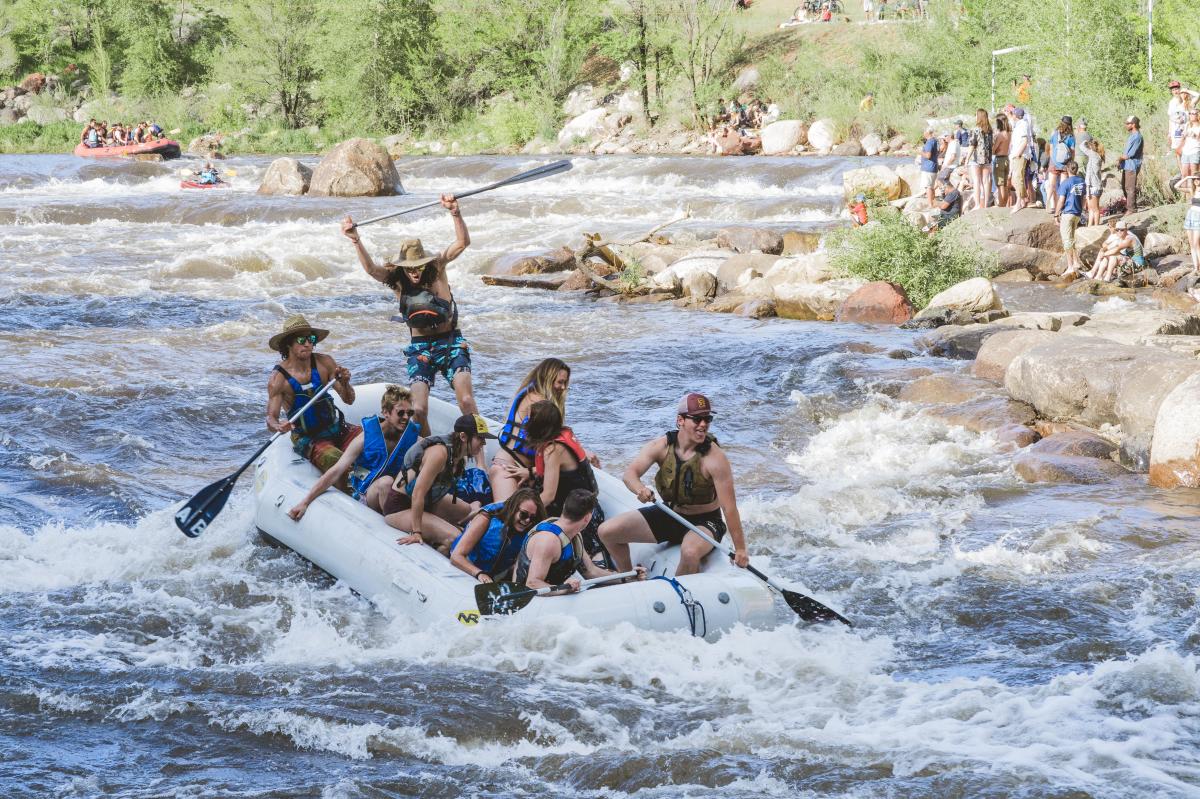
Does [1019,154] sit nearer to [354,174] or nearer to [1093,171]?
[1093,171]

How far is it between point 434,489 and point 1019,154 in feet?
43.0

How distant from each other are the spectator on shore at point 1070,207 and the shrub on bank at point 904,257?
60.1 inches

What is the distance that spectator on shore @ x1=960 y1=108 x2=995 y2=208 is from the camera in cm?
1672

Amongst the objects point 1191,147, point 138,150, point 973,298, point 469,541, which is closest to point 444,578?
point 469,541

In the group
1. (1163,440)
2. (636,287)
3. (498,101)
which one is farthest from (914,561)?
(498,101)

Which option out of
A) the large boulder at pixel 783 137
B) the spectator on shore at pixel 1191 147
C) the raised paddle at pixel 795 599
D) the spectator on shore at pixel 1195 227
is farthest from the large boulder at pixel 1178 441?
the large boulder at pixel 783 137

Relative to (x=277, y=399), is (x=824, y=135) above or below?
above

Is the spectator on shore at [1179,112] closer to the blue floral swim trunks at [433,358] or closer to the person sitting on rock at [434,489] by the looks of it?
the blue floral swim trunks at [433,358]

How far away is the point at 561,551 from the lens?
5.50 meters

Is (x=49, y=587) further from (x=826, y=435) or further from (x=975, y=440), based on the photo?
(x=975, y=440)

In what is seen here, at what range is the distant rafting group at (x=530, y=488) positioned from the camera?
5645 mm

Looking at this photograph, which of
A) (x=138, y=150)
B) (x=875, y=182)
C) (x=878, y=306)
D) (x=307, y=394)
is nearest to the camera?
(x=307, y=394)

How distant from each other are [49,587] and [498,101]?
36.0 metres

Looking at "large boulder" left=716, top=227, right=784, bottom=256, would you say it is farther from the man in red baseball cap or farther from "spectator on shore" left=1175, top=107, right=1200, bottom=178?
the man in red baseball cap
